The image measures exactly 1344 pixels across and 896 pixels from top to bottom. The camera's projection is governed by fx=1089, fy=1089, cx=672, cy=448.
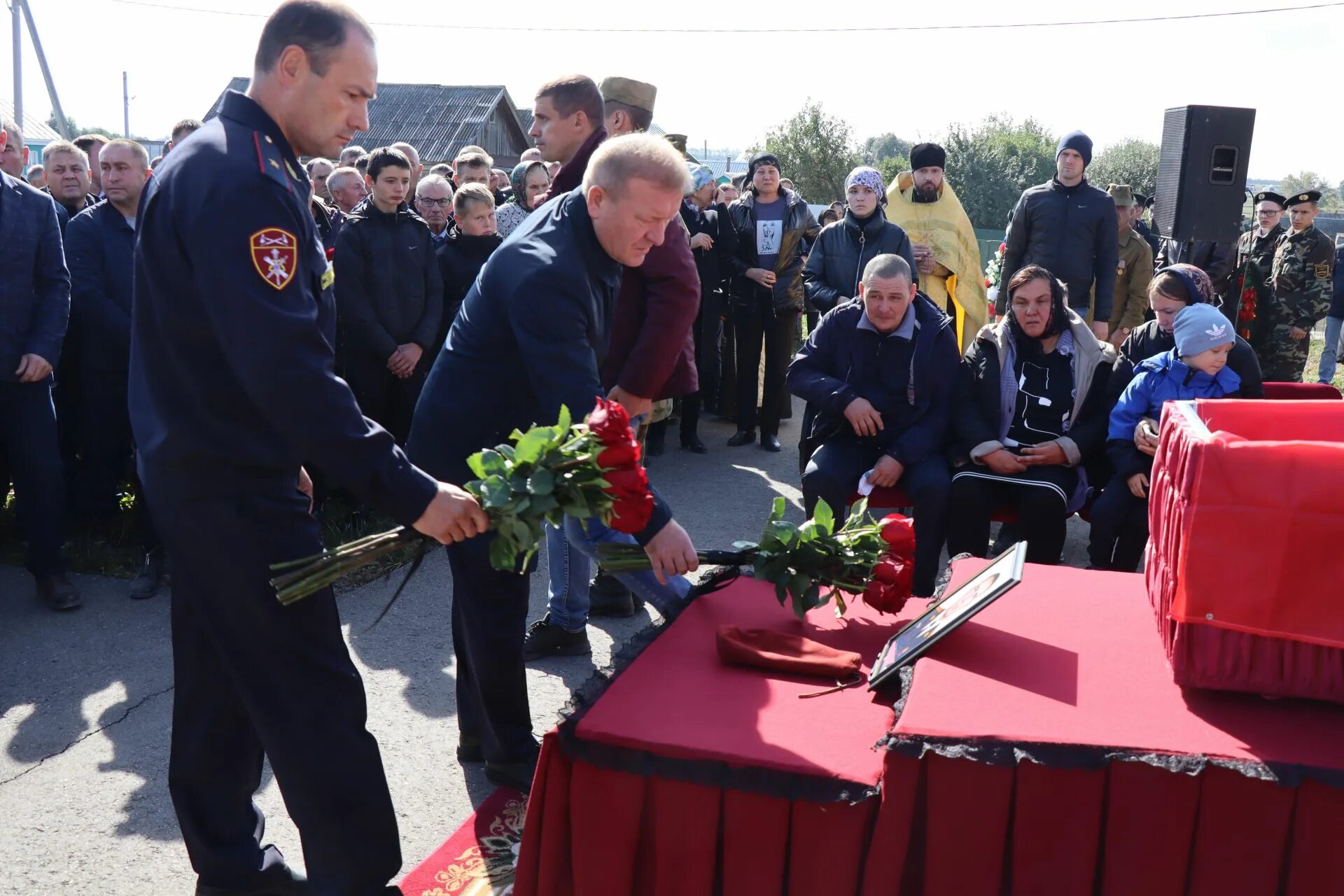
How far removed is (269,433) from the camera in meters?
2.28

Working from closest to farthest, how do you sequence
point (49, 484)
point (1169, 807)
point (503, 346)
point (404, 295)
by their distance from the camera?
point (1169, 807) → point (503, 346) → point (49, 484) → point (404, 295)

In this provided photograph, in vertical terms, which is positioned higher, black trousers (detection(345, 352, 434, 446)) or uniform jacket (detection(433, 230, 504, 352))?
uniform jacket (detection(433, 230, 504, 352))

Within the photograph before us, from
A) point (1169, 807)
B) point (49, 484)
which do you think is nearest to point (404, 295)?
point (49, 484)

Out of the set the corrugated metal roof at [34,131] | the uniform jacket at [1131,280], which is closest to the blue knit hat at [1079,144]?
the uniform jacket at [1131,280]

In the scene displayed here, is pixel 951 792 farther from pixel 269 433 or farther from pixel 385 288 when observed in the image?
pixel 385 288

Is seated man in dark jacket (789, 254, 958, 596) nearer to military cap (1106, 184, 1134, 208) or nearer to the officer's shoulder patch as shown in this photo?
the officer's shoulder patch

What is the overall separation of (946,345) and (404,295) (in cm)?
308

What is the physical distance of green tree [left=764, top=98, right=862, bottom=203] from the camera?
124ft

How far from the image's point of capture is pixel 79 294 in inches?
212

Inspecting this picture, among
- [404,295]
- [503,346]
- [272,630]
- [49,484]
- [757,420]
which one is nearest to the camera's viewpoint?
[272,630]

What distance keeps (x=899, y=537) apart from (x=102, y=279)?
4389mm

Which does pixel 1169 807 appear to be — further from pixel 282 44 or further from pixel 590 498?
pixel 282 44

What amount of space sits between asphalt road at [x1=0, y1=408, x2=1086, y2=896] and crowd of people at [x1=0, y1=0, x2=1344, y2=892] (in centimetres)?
22

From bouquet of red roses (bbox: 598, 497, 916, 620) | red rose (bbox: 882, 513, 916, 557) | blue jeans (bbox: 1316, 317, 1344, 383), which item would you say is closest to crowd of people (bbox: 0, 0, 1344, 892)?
bouquet of red roses (bbox: 598, 497, 916, 620)
